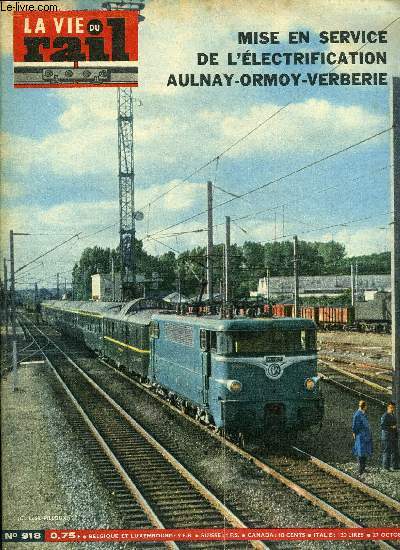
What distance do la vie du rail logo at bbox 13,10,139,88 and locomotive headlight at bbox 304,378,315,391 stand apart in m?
7.68

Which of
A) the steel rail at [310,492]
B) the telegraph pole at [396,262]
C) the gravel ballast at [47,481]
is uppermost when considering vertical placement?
the telegraph pole at [396,262]

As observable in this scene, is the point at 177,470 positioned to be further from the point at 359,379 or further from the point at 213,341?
the point at 359,379

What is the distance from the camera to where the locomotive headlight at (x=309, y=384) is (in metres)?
15.3

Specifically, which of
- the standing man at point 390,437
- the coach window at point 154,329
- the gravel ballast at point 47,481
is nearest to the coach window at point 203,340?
the gravel ballast at point 47,481

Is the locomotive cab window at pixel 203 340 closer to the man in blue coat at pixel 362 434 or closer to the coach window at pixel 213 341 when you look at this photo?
the coach window at pixel 213 341

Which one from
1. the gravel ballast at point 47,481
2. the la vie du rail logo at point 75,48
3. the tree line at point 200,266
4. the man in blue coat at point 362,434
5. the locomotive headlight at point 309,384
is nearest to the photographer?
the gravel ballast at point 47,481

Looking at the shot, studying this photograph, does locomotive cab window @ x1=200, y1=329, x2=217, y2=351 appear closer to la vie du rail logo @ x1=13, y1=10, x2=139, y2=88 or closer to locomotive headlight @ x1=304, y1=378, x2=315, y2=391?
locomotive headlight @ x1=304, y1=378, x2=315, y2=391

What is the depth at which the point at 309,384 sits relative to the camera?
1530 cm

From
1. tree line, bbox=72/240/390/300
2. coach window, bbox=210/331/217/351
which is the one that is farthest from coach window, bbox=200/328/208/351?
tree line, bbox=72/240/390/300

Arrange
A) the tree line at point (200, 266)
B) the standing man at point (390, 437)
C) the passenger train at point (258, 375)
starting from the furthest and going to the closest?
1. the tree line at point (200, 266)
2. the passenger train at point (258, 375)
3. the standing man at point (390, 437)

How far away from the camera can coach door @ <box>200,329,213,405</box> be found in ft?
52.9

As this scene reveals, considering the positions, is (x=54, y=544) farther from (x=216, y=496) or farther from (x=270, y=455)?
(x=270, y=455)

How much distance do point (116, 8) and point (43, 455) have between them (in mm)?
10383

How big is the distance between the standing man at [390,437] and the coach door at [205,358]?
14.9 ft
